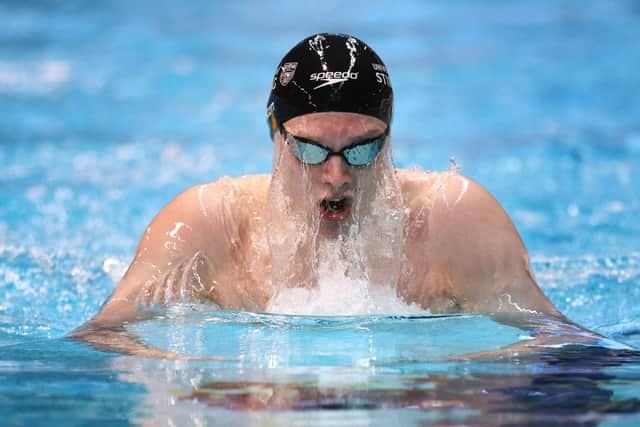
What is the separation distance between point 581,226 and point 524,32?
5.95 meters

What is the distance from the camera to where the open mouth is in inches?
130

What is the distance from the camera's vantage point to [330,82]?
3.36 m

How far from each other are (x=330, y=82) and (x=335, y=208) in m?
0.40

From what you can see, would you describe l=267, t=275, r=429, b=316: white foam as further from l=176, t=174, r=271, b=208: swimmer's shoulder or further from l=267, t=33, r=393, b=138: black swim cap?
l=267, t=33, r=393, b=138: black swim cap

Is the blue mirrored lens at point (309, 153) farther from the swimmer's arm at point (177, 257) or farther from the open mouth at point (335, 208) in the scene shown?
the swimmer's arm at point (177, 257)

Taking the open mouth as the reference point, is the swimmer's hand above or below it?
below

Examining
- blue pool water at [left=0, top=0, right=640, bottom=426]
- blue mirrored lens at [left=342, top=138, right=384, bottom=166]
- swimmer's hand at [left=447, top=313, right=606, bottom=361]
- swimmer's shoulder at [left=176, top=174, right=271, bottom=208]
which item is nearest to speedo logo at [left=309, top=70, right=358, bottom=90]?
blue mirrored lens at [left=342, top=138, right=384, bottom=166]

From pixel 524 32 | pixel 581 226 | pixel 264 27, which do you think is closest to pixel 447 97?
pixel 524 32

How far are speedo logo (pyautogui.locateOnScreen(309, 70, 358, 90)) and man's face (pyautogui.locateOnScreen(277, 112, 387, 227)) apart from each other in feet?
0.33

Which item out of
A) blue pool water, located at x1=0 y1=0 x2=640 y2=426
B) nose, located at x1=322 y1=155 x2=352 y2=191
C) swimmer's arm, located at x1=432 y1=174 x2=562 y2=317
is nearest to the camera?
blue pool water, located at x1=0 y1=0 x2=640 y2=426

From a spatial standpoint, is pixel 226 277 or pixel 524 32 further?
pixel 524 32

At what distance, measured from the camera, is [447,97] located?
10195mm

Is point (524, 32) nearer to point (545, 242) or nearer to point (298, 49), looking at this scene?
point (545, 242)

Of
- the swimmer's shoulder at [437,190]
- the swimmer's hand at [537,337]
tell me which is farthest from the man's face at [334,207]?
the swimmer's hand at [537,337]
